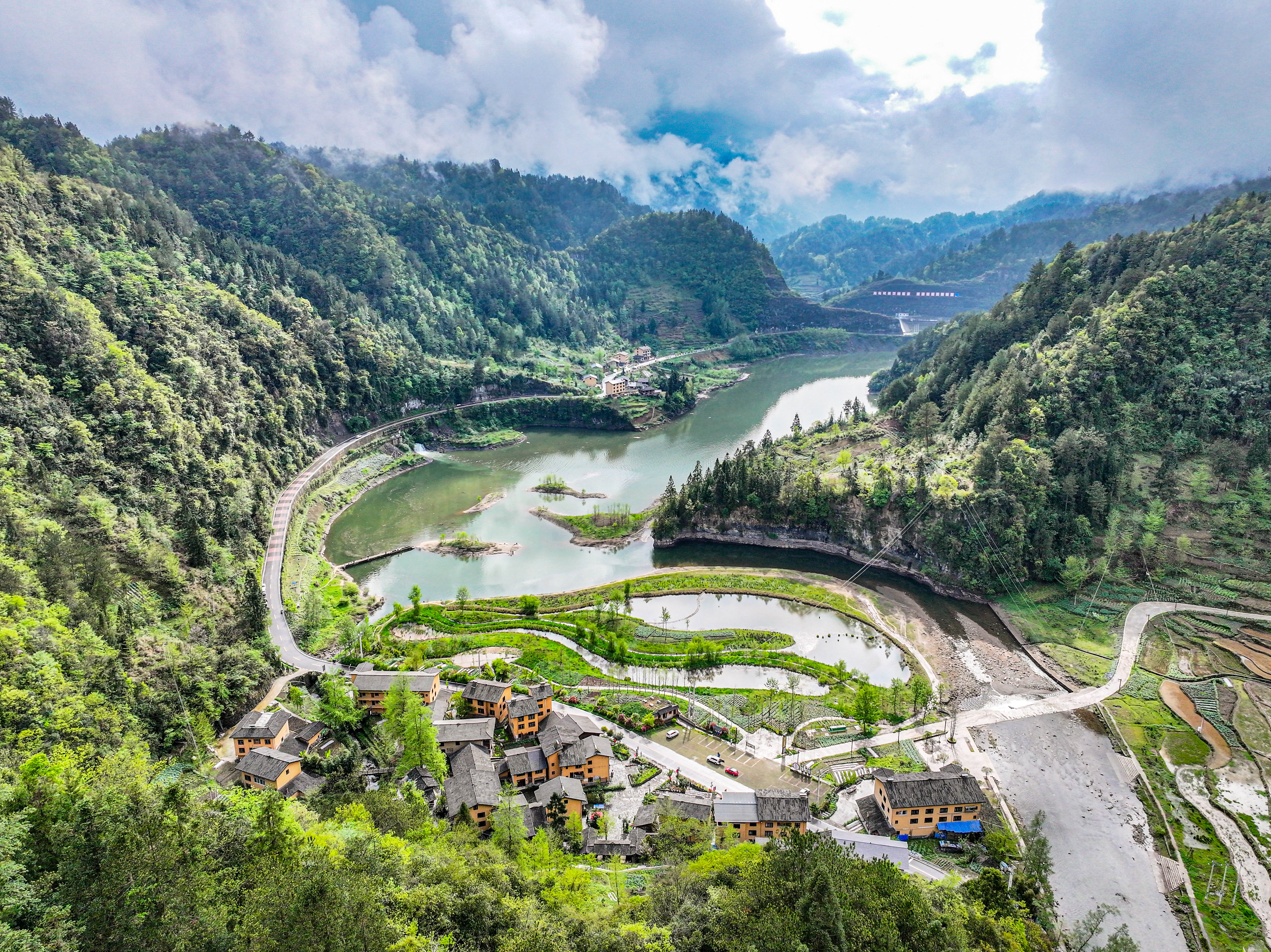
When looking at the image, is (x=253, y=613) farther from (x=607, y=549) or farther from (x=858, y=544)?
(x=858, y=544)

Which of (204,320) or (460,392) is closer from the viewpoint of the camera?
Answer: (204,320)

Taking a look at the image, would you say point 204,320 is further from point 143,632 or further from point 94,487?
point 143,632

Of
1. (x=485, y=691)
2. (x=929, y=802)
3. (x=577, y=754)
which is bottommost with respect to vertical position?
(x=929, y=802)

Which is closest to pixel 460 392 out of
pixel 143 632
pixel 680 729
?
pixel 143 632

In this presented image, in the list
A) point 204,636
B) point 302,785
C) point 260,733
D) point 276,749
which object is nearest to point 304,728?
point 276,749

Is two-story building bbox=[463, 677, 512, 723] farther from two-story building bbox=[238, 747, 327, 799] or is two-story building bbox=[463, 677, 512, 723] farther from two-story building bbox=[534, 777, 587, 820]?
two-story building bbox=[238, 747, 327, 799]
